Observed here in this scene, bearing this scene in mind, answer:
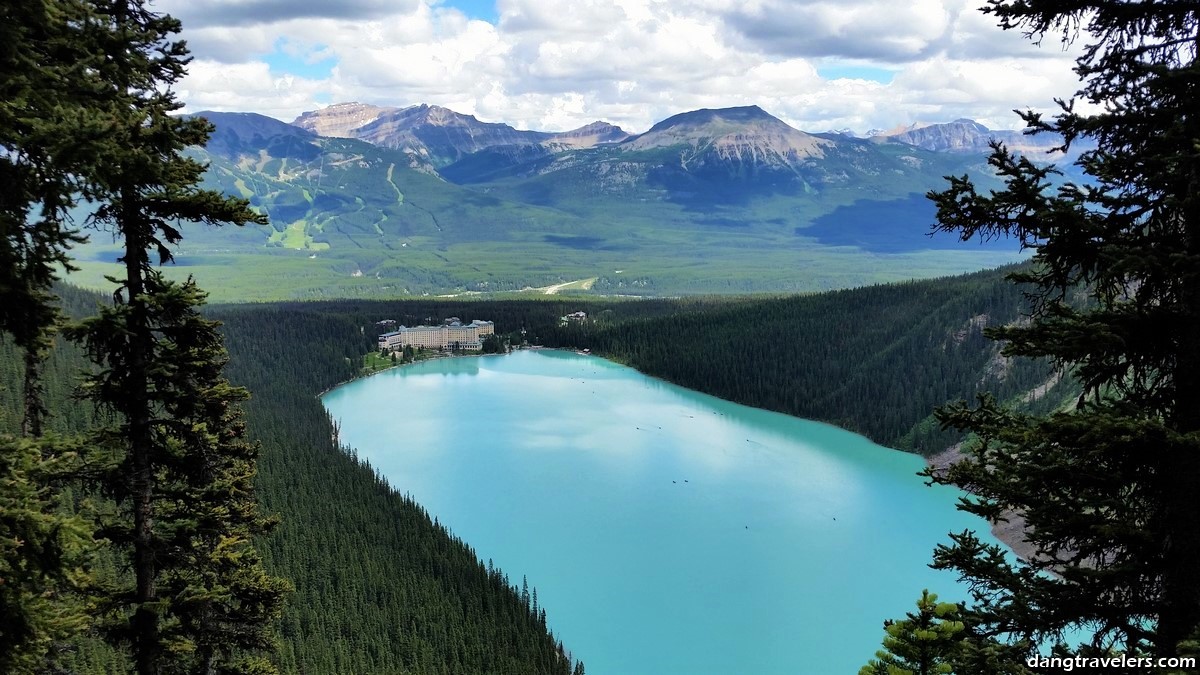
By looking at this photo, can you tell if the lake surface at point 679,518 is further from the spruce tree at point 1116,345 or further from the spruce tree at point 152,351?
the spruce tree at point 1116,345

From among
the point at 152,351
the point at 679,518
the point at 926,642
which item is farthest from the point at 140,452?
the point at 679,518

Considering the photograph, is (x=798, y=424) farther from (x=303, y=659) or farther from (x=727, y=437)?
(x=303, y=659)

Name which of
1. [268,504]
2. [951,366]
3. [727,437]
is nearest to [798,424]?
[727,437]

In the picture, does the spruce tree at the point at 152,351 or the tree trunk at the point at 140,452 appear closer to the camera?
the spruce tree at the point at 152,351

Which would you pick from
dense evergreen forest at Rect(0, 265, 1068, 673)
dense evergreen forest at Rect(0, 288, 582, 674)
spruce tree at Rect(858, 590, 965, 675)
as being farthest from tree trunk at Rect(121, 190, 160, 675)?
dense evergreen forest at Rect(0, 288, 582, 674)

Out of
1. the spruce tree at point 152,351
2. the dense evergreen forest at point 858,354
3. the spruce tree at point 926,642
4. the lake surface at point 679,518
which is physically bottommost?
the lake surface at point 679,518

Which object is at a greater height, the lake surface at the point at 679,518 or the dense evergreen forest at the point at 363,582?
the dense evergreen forest at the point at 363,582

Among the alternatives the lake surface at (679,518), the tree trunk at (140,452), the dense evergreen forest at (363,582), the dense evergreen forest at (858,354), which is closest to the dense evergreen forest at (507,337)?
the dense evergreen forest at (363,582)
